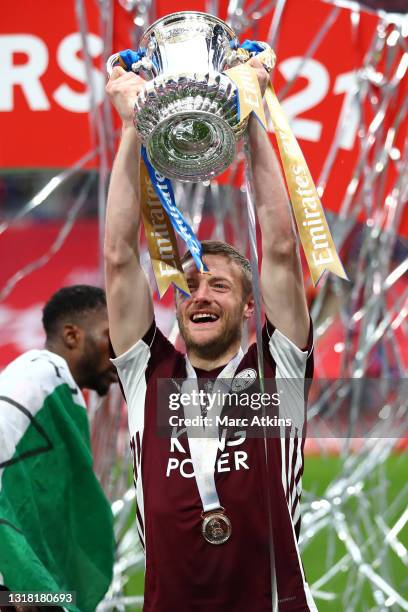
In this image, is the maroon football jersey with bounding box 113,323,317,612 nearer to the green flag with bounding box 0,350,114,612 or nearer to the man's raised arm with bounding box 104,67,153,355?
the man's raised arm with bounding box 104,67,153,355

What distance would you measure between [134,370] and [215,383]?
18 centimetres

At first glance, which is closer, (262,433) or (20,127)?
(262,433)

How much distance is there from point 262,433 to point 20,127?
210cm

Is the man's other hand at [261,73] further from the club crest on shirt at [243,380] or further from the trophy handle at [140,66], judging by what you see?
the club crest on shirt at [243,380]

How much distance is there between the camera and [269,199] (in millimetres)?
2084

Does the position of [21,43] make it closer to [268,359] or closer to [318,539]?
[268,359]

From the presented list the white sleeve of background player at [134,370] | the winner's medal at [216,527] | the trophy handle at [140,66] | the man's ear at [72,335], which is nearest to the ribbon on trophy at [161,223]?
the trophy handle at [140,66]

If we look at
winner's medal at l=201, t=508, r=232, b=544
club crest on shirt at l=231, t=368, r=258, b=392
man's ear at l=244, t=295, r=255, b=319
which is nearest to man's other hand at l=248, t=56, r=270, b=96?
man's ear at l=244, t=295, r=255, b=319

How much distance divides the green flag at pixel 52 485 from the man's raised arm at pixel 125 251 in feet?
2.03

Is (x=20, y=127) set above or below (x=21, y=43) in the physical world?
below

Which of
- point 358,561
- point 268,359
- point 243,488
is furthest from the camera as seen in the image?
point 358,561

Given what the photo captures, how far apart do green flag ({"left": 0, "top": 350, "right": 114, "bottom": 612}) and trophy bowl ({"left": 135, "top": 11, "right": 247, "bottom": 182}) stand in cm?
93

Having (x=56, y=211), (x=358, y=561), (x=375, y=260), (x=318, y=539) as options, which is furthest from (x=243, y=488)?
(x=56, y=211)

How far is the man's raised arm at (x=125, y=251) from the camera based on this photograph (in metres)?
2.12
